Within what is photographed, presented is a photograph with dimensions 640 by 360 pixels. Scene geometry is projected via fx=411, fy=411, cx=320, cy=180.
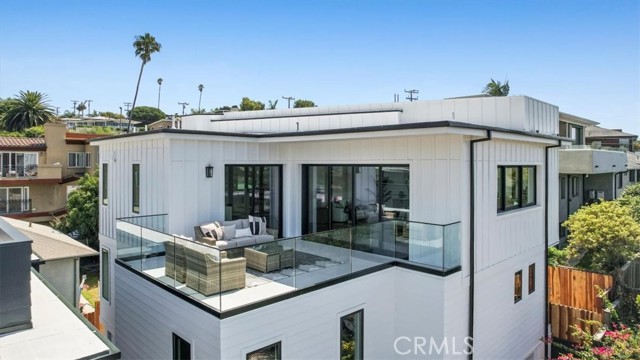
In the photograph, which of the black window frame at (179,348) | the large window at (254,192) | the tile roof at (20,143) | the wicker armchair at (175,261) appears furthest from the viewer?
the tile roof at (20,143)

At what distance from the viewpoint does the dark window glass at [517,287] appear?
33.0ft

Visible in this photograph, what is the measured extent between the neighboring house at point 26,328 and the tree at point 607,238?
15006 millimetres

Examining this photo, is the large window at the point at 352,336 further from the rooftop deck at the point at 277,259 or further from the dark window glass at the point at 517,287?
the dark window glass at the point at 517,287

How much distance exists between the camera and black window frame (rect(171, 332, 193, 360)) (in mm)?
6551

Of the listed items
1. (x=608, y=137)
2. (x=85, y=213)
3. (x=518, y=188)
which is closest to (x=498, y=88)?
(x=608, y=137)

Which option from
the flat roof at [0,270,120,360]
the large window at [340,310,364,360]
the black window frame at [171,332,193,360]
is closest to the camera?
the flat roof at [0,270,120,360]

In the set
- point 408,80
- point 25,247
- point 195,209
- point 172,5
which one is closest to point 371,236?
point 195,209

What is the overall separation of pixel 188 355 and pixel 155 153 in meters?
4.75

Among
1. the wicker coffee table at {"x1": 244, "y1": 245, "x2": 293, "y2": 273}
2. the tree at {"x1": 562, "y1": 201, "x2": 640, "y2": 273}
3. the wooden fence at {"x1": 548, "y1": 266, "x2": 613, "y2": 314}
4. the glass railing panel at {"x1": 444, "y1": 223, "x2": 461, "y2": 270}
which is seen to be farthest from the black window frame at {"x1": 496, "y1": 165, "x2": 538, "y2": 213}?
the wicker coffee table at {"x1": 244, "y1": 245, "x2": 293, "y2": 273}

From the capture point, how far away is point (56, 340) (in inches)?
188

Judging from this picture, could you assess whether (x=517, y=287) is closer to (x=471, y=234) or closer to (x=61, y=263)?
(x=471, y=234)

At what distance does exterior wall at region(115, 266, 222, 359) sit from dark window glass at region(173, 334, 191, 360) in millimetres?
105

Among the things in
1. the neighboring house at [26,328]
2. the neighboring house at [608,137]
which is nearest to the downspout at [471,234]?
the neighboring house at [26,328]

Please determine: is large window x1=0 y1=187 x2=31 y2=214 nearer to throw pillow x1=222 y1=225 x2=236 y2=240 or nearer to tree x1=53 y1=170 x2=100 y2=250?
tree x1=53 y1=170 x2=100 y2=250
